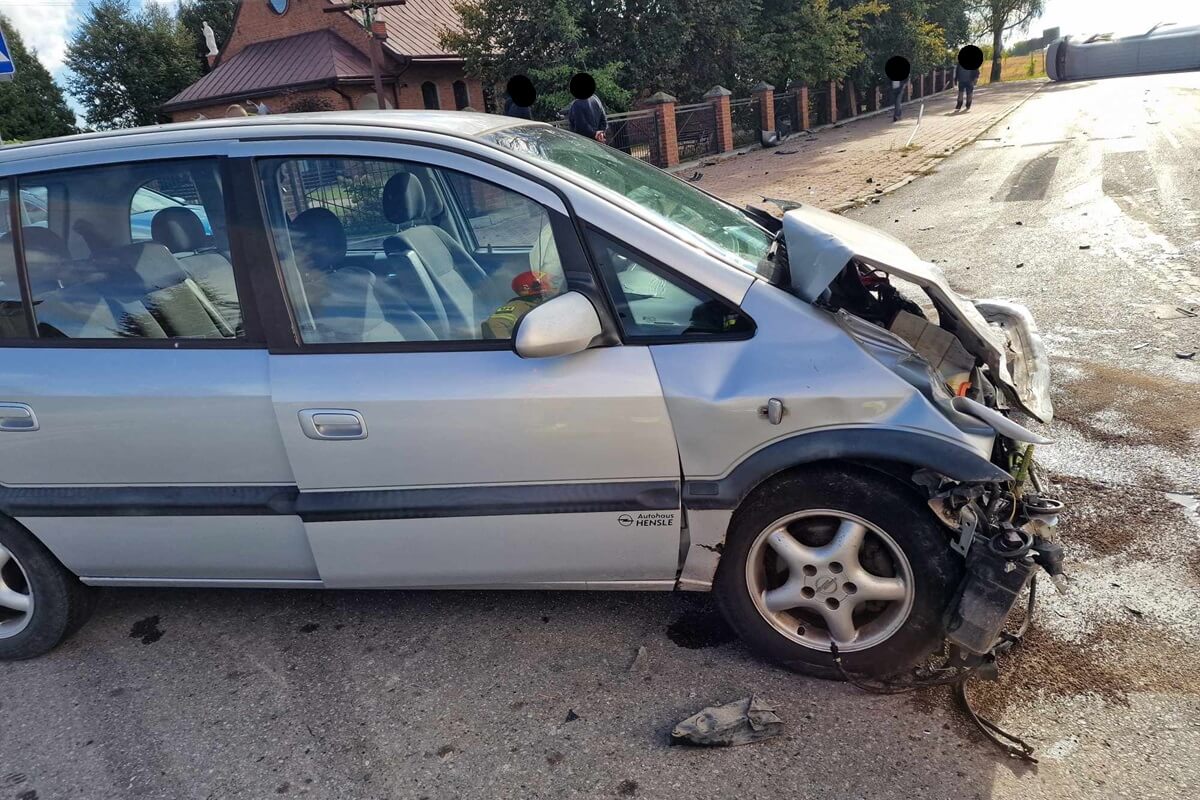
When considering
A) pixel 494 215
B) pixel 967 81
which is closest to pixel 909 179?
pixel 494 215

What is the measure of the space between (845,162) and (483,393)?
16.5 metres

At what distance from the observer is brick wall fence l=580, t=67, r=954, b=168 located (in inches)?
778

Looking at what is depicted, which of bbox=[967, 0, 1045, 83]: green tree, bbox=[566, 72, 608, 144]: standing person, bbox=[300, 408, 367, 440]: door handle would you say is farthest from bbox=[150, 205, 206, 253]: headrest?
bbox=[967, 0, 1045, 83]: green tree

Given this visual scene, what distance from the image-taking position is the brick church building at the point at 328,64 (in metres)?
30.2

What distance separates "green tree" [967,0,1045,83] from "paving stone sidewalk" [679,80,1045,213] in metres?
22.5

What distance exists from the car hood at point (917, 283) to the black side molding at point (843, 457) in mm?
447

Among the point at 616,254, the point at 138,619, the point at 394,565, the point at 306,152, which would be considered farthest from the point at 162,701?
the point at 616,254

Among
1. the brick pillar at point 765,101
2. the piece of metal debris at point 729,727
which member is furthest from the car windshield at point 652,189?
the brick pillar at point 765,101

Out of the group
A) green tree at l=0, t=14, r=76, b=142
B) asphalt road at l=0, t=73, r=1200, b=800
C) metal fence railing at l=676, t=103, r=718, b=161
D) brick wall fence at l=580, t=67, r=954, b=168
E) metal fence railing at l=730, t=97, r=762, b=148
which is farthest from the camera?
green tree at l=0, t=14, r=76, b=142

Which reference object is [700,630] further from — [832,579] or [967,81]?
[967,81]

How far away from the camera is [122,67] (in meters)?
42.7

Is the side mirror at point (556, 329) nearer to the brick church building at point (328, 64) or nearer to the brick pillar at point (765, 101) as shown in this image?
the brick pillar at point (765, 101)

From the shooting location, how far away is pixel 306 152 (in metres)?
2.79

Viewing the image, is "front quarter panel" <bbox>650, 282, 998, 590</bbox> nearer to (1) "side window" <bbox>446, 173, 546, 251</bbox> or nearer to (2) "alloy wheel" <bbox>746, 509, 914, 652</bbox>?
(2) "alloy wheel" <bbox>746, 509, 914, 652</bbox>
